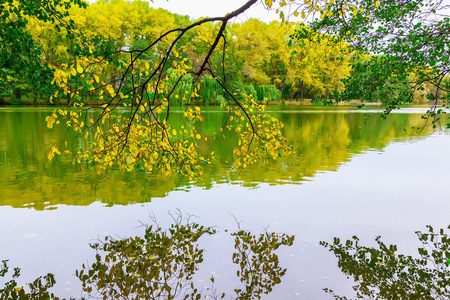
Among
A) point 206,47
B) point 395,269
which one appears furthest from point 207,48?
point 395,269

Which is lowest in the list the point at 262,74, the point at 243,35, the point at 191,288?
the point at 191,288

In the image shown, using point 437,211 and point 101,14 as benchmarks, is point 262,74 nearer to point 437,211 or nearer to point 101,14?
point 101,14

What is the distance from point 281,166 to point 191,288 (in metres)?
8.27

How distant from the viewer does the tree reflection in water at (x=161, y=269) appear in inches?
195

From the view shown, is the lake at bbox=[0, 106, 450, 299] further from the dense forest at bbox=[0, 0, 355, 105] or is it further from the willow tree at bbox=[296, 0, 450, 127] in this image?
the dense forest at bbox=[0, 0, 355, 105]

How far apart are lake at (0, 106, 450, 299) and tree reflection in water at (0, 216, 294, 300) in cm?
16

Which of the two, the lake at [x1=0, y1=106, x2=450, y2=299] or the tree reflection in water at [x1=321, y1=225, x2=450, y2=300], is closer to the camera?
the tree reflection in water at [x1=321, y1=225, x2=450, y2=300]

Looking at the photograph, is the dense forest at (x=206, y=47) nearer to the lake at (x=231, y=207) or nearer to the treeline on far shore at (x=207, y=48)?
the treeline on far shore at (x=207, y=48)

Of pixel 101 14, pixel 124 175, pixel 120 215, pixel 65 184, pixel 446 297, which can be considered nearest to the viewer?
pixel 446 297

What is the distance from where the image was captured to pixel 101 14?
169ft

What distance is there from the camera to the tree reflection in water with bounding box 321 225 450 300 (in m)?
4.97

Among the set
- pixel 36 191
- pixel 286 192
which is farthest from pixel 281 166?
pixel 36 191

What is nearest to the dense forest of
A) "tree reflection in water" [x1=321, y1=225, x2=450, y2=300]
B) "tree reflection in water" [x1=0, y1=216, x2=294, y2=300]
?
"tree reflection in water" [x1=0, y1=216, x2=294, y2=300]

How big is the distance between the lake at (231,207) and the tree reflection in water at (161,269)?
0.16 m
